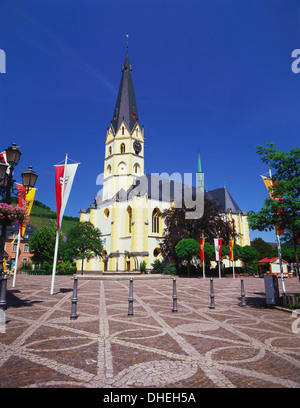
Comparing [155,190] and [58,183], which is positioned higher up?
[155,190]

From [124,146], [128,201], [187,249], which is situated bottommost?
[187,249]

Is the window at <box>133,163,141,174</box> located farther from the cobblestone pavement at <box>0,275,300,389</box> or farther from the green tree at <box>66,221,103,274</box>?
the cobblestone pavement at <box>0,275,300,389</box>

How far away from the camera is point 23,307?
27.0ft

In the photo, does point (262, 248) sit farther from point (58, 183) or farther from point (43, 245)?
point (58, 183)

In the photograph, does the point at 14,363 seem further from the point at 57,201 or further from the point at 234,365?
the point at 57,201

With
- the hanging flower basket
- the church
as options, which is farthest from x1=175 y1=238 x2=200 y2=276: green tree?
the hanging flower basket

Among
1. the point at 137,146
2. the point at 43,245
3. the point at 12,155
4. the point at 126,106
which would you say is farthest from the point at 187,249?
the point at 126,106

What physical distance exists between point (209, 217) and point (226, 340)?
31664 mm

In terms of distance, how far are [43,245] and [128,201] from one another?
48.8 feet

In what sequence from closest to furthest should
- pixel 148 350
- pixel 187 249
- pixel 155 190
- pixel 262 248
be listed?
pixel 148 350, pixel 187 249, pixel 155 190, pixel 262 248

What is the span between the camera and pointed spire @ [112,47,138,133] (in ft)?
156

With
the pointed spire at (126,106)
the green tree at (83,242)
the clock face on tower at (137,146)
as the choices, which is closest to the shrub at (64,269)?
the green tree at (83,242)

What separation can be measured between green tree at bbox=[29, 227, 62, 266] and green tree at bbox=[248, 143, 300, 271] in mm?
35008

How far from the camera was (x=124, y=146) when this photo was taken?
154ft
